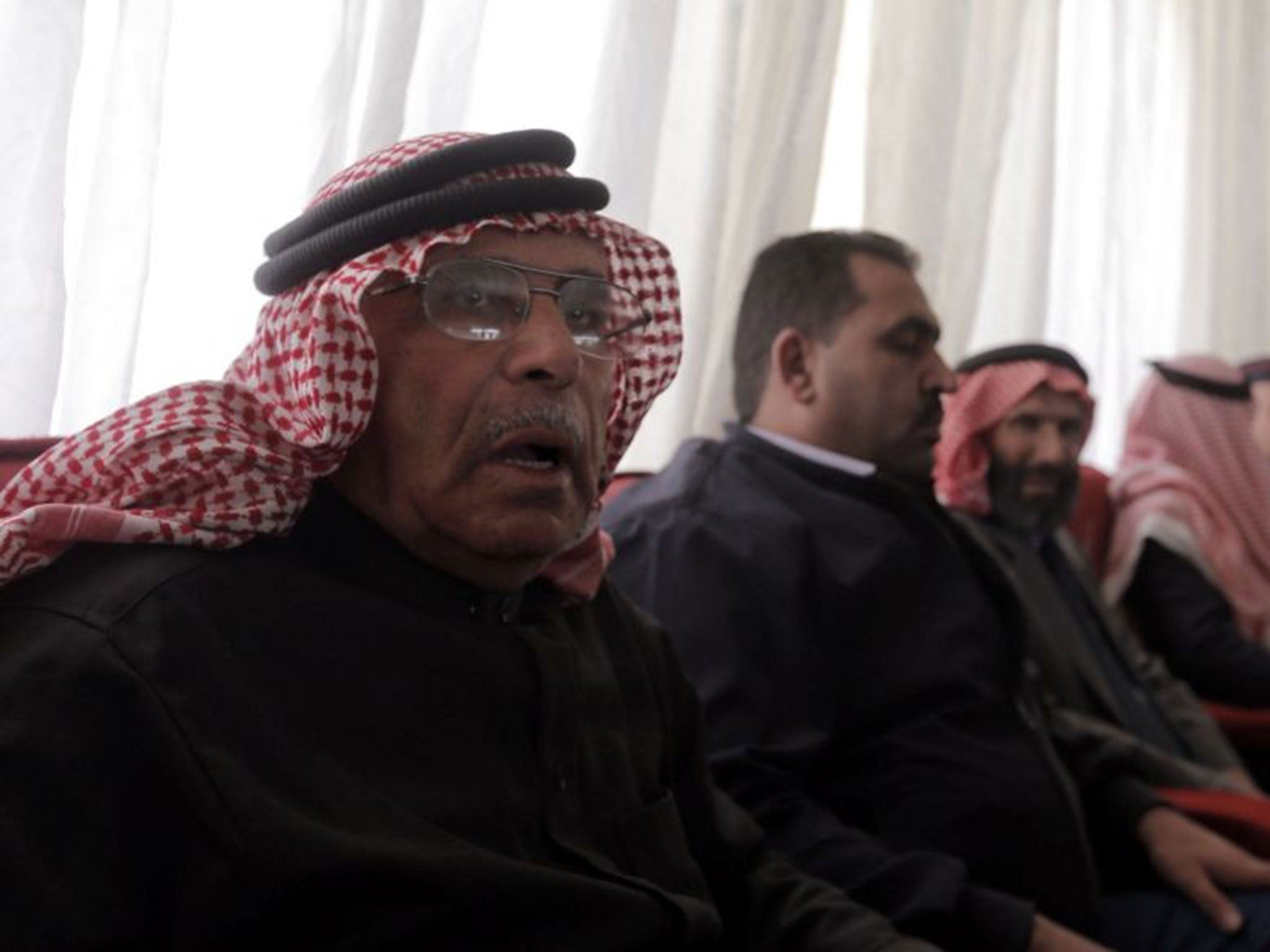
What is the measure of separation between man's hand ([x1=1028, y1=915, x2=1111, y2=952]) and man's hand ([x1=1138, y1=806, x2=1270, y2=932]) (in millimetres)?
314

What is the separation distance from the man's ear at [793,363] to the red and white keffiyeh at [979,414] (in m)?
0.79

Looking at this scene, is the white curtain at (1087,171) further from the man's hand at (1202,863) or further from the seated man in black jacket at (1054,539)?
the man's hand at (1202,863)

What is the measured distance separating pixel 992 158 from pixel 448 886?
2668mm

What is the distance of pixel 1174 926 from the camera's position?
2023 mm

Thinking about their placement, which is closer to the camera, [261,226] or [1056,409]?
[261,226]

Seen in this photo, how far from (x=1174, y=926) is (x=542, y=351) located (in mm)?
1334

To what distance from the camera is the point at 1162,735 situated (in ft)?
8.86

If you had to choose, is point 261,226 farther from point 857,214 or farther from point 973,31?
point 973,31

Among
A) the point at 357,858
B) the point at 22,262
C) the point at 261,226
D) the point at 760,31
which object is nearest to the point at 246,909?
the point at 357,858

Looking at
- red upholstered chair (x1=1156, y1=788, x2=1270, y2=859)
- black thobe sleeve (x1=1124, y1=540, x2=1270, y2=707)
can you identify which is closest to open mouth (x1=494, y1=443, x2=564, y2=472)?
red upholstered chair (x1=1156, y1=788, x2=1270, y2=859)

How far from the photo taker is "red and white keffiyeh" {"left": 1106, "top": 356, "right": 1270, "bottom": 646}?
3.21m

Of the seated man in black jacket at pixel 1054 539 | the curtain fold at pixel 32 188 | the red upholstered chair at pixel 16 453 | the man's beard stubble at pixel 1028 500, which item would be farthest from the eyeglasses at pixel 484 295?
the man's beard stubble at pixel 1028 500

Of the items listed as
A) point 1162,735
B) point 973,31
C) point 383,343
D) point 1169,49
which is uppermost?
point 1169,49

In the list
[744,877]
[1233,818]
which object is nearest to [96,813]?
Result: [744,877]
